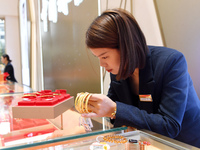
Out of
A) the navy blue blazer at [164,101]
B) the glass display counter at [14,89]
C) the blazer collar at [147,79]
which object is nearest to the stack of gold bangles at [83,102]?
the navy blue blazer at [164,101]

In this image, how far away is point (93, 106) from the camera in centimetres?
71

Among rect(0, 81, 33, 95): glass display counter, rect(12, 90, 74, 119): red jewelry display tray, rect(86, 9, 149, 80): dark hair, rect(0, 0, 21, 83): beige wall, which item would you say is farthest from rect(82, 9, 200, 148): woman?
rect(0, 0, 21, 83): beige wall

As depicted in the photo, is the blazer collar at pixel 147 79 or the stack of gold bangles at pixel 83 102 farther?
the blazer collar at pixel 147 79

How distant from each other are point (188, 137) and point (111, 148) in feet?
1.84

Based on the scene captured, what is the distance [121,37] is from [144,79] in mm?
223

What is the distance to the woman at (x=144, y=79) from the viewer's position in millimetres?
705

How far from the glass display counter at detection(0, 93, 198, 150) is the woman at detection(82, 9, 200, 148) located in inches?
2.9

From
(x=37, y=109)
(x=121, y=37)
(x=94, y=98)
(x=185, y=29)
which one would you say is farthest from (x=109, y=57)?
(x=185, y=29)

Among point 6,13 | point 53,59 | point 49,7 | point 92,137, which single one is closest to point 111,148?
point 92,137

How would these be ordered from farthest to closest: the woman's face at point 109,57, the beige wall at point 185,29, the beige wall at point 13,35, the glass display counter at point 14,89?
the beige wall at point 13,35, the glass display counter at point 14,89, the beige wall at point 185,29, the woman's face at point 109,57

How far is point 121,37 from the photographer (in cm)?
76

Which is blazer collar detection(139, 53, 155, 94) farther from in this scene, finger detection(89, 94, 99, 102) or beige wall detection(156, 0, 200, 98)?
beige wall detection(156, 0, 200, 98)

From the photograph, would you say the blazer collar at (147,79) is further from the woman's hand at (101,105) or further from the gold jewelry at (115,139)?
the gold jewelry at (115,139)

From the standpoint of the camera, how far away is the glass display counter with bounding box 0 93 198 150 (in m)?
0.53
